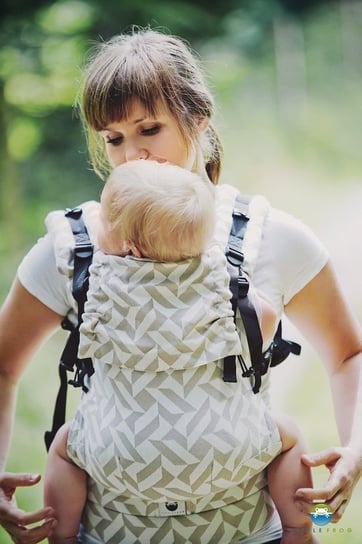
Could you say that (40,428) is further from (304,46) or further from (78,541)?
(304,46)

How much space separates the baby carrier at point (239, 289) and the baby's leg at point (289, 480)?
9 centimetres

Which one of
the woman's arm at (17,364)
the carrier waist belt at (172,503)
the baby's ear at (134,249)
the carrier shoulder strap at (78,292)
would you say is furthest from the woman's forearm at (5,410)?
the baby's ear at (134,249)

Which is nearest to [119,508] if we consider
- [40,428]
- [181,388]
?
[181,388]

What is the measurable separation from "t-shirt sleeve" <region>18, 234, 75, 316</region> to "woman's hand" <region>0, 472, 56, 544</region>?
266mm

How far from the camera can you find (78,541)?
1266 millimetres

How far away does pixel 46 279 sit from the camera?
1.29 metres

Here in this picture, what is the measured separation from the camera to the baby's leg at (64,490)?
1232 mm

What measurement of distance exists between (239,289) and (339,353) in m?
0.27

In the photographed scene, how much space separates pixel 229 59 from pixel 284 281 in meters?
2.59

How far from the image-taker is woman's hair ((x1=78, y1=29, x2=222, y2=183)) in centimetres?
128

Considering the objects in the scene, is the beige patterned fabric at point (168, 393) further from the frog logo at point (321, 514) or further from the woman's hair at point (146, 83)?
the woman's hair at point (146, 83)

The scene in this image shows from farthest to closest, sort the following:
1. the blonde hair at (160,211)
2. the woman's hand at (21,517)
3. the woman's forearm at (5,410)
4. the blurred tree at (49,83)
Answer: the blurred tree at (49,83) → the woman's forearm at (5,410) → the woman's hand at (21,517) → the blonde hair at (160,211)

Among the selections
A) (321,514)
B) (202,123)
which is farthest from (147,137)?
(321,514)

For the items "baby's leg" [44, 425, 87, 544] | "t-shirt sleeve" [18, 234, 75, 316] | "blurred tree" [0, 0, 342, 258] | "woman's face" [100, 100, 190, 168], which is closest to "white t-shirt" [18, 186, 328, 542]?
"t-shirt sleeve" [18, 234, 75, 316]
